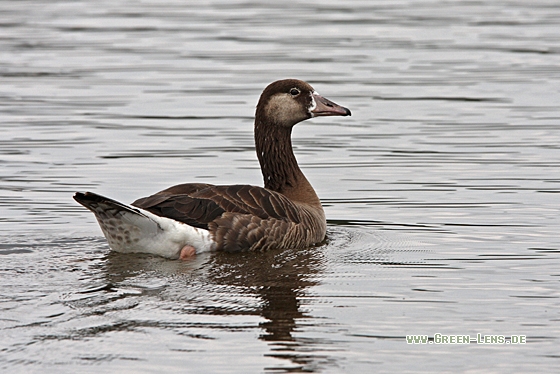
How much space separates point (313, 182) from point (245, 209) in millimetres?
3912

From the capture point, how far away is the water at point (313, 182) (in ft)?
24.1

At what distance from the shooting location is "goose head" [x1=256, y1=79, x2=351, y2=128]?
11.5 m

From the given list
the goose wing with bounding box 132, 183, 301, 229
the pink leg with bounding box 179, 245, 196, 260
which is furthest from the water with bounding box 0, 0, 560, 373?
the goose wing with bounding box 132, 183, 301, 229

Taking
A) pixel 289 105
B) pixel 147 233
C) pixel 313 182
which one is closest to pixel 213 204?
pixel 147 233

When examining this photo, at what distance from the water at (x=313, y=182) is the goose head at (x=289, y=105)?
1244mm

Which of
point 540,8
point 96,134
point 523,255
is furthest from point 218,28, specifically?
point 523,255

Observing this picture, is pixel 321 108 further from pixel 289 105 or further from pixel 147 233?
pixel 147 233

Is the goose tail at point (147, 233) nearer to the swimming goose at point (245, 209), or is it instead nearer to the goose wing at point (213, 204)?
the swimming goose at point (245, 209)

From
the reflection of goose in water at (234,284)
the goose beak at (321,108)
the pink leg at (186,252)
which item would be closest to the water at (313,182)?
the reflection of goose in water at (234,284)

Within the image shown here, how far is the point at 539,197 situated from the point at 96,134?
7.37m

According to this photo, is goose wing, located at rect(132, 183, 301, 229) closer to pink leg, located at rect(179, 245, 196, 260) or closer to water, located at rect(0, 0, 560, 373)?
pink leg, located at rect(179, 245, 196, 260)

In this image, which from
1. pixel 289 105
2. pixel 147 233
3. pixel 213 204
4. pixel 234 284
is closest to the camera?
pixel 234 284

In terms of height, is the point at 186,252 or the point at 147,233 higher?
the point at 147,233

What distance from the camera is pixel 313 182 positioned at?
14.1 meters
